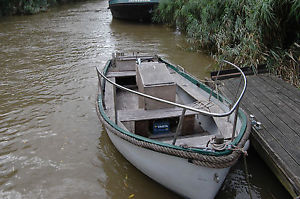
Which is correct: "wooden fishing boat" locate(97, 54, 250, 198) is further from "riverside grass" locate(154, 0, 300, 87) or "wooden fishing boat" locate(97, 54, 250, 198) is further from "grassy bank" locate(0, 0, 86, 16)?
"grassy bank" locate(0, 0, 86, 16)

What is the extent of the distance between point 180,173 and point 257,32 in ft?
16.7

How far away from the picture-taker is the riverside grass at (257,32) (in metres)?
5.81

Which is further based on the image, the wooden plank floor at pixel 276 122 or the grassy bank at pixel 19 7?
the grassy bank at pixel 19 7

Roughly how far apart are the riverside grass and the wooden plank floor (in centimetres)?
66

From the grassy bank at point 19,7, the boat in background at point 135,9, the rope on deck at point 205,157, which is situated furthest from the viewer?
the grassy bank at point 19,7

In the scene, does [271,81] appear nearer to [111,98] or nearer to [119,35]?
[111,98]

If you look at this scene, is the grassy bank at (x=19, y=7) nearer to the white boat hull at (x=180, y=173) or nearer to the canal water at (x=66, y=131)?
the canal water at (x=66, y=131)

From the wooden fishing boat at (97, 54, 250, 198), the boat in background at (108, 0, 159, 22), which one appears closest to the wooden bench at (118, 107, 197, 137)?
the wooden fishing boat at (97, 54, 250, 198)

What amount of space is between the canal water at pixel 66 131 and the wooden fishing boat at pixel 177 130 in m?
0.59

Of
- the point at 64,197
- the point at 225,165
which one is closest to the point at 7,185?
the point at 64,197

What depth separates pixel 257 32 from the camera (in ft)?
21.5

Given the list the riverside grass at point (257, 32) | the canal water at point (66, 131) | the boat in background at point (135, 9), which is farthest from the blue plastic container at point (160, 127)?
the boat in background at point (135, 9)

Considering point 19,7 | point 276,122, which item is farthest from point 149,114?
point 19,7

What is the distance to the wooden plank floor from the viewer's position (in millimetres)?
3248
